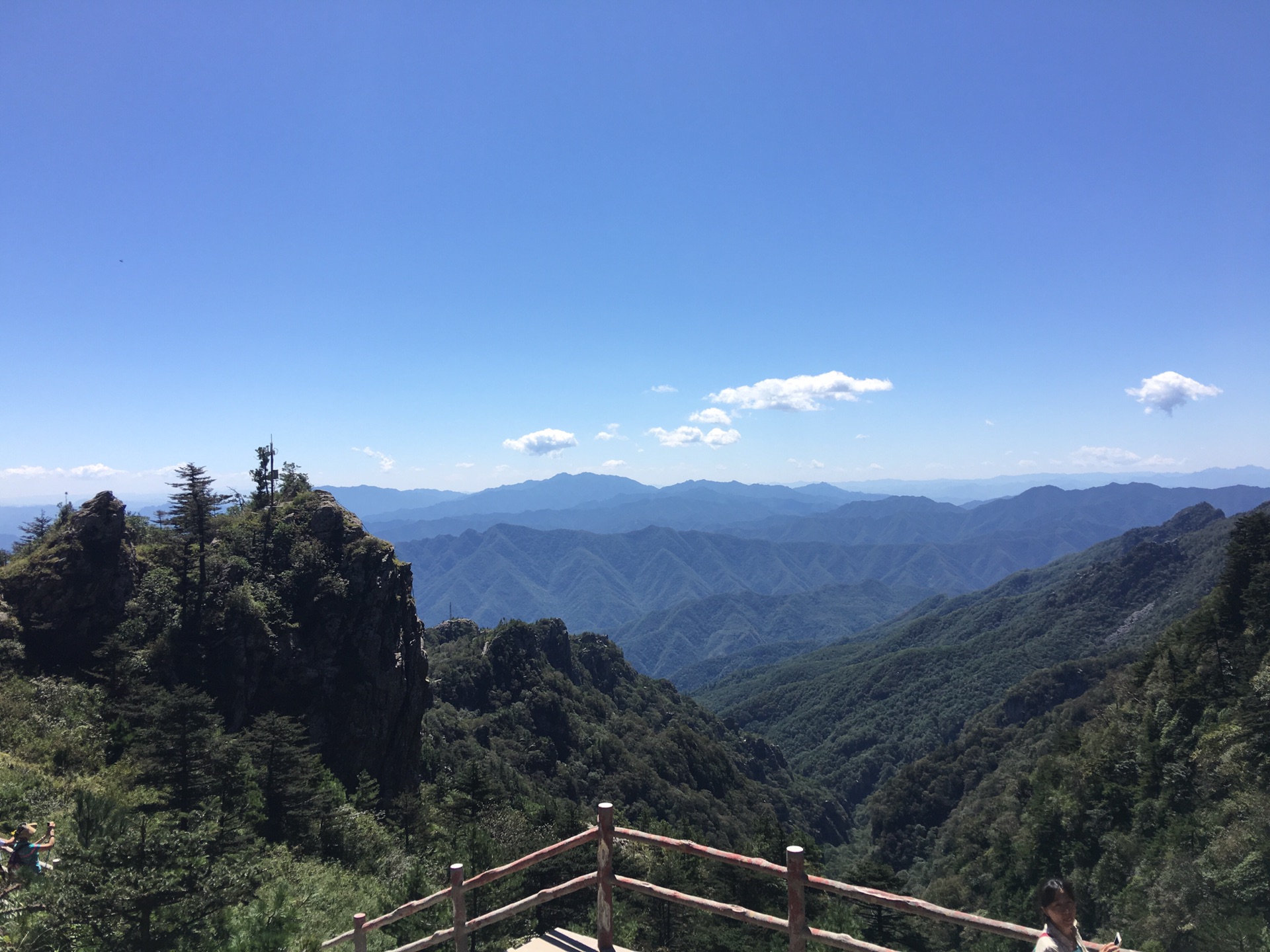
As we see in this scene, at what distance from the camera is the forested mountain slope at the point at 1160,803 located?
2359 centimetres

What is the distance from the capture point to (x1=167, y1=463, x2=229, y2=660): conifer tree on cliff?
2820cm

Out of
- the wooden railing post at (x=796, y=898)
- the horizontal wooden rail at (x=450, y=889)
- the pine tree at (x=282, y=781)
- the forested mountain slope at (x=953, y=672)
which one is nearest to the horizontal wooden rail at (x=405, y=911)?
the horizontal wooden rail at (x=450, y=889)

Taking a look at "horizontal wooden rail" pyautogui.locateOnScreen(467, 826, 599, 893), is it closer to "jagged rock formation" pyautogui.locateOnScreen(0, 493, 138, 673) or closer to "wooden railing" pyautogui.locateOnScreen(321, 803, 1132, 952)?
"wooden railing" pyautogui.locateOnScreen(321, 803, 1132, 952)

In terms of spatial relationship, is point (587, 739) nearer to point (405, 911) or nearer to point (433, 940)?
point (433, 940)

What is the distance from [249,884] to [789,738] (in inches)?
6421

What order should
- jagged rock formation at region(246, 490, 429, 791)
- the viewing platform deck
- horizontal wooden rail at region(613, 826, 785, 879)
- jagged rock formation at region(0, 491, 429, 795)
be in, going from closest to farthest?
horizontal wooden rail at region(613, 826, 785, 879), the viewing platform deck, jagged rock formation at region(0, 491, 429, 795), jagged rock formation at region(246, 490, 429, 791)

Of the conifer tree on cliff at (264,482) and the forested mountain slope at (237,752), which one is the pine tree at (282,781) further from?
the conifer tree on cliff at (264,482)

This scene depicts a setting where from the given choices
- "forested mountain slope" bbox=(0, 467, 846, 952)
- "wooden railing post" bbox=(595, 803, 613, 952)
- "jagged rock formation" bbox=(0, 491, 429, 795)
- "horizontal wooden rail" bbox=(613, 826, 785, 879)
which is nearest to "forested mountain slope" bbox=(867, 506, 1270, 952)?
"forested mountain slope" bbox=(0, 467, 846, 952)

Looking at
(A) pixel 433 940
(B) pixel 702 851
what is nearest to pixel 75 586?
(A) pixel 433 940

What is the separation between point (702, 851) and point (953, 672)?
170m

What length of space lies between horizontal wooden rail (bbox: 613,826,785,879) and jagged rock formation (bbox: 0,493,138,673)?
26281 mm

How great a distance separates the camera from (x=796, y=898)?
20.1ft

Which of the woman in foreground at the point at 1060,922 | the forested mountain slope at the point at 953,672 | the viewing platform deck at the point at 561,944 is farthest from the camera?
the forested mountain slope at the point at 953,672

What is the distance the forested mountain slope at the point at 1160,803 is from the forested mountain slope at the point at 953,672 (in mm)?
53775
